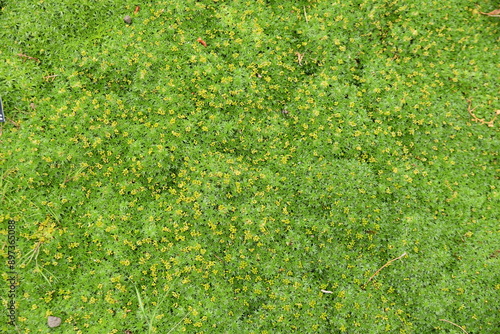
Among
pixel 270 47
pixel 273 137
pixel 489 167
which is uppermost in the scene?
pixel 270 47

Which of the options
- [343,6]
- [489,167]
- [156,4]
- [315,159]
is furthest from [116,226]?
[489,167]

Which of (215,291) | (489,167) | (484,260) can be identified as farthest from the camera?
(489,167)

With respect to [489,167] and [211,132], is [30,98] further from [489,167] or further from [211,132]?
[489,167]

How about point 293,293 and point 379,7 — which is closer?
point 293,293

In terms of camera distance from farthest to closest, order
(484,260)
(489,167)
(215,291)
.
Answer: (489,167)
(484,260)
(215,291)

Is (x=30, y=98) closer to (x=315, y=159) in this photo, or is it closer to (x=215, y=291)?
(x=215, y=291)

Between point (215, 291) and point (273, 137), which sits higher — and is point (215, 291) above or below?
below
